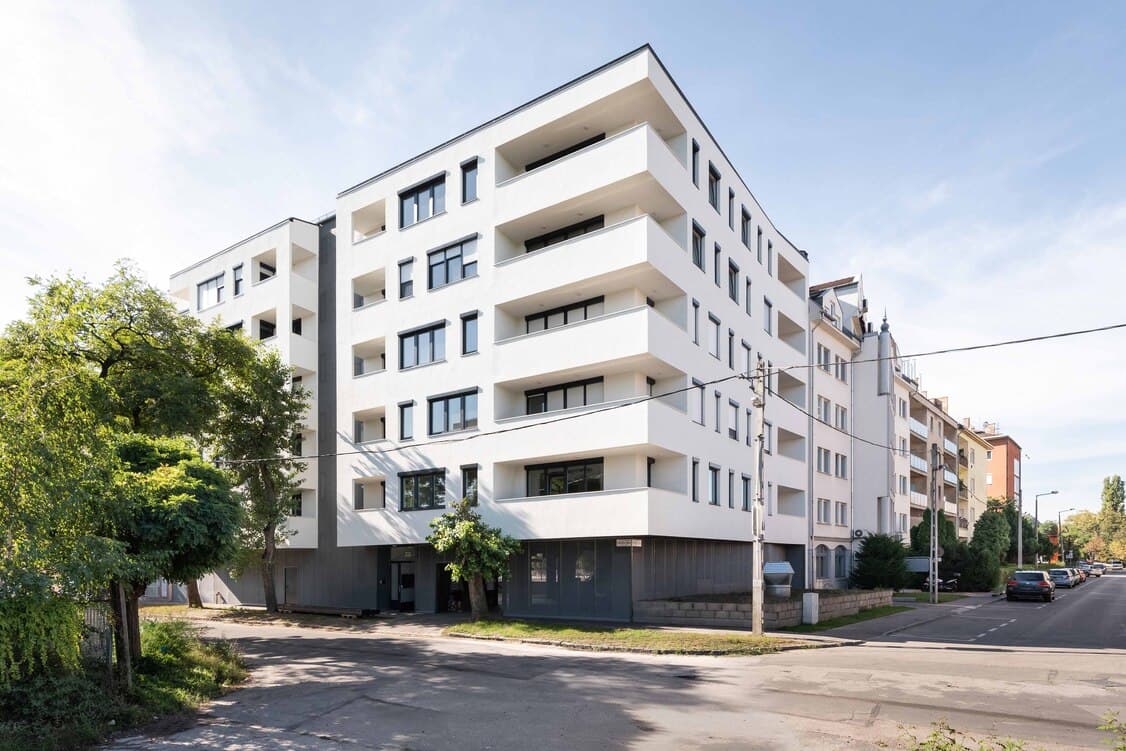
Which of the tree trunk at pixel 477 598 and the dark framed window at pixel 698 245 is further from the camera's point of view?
the dark framed window at pixel 698 245

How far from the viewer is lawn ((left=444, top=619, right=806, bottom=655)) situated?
68.9 feet

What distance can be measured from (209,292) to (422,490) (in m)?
20.4

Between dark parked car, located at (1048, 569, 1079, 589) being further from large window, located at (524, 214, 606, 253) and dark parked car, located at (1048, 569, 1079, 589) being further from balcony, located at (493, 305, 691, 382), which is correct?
large window, located at (524, 214, 606, 253)

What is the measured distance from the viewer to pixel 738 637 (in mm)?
22500

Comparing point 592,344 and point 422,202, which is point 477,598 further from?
point 422,202

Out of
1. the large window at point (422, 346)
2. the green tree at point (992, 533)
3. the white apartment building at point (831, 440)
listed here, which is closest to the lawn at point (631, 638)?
the large window at point (422, 346)

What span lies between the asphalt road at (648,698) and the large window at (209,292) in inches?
998

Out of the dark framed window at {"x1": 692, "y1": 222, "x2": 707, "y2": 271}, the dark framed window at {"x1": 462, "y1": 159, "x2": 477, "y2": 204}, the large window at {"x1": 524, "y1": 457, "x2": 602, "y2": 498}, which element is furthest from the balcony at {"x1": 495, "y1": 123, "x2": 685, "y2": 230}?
the large window at {"x1": 524, "y1": 457, "x2": 602, "y2": 498}

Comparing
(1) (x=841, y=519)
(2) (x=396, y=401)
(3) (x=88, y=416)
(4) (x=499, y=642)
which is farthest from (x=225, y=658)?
(1) (x=841, y=519)

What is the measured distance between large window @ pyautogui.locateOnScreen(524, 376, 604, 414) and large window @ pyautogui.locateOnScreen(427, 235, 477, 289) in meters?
5.60

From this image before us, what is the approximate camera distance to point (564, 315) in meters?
30.2

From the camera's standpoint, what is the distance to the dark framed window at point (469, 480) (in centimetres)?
2970

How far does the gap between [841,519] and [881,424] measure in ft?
24.8

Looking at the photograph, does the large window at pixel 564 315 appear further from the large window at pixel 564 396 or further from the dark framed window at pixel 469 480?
the dark framed window at pixel 469 480
